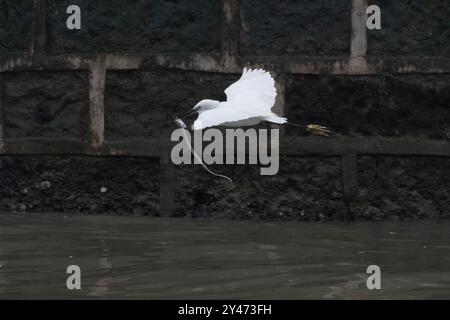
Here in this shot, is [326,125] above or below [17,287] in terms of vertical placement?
above

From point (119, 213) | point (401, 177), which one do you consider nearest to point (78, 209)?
point (119, 213)

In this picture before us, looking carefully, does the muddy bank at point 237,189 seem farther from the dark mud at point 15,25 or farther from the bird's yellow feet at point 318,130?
the dark mud at point 15,25

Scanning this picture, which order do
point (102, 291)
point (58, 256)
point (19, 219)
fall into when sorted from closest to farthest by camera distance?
point (102, 291)
point (58, 256)
point (19, 219)

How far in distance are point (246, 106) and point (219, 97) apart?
71 cm

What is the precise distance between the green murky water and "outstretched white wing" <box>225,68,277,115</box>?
78cm

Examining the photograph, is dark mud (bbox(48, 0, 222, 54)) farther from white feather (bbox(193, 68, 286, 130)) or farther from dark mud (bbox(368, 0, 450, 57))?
dark mud (bbox(368, 0, 450, 57))

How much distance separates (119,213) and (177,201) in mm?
405

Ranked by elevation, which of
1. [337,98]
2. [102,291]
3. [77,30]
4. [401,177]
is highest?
[77,30]

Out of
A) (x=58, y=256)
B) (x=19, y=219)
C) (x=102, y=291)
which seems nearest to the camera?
(x=102, y=291)

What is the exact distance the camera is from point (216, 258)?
20.2ft

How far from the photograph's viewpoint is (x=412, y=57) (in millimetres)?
7613

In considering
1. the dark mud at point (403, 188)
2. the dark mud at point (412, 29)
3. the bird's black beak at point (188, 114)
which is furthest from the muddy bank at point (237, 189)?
the dark mud at point (412, 29)

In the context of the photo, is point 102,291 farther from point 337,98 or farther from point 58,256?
point 337,98

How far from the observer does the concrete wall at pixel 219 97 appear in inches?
299
